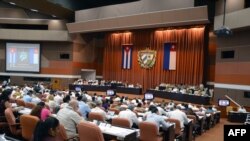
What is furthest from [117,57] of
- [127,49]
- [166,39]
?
[166,39]

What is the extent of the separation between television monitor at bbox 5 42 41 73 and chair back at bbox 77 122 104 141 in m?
22.4

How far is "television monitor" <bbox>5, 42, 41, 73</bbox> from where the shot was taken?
1014 inches

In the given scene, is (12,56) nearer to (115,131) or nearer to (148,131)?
(148,131)

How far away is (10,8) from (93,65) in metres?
9.67

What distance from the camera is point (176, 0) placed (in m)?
18.0

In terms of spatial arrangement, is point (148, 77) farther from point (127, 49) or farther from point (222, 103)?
point (222, 103)

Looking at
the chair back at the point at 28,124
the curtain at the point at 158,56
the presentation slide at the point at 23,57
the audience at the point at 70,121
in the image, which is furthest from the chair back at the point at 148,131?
the presentation slide at the point at 23,57

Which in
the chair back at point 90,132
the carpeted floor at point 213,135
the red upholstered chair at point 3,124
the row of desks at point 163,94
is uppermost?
the chair back at point 90,132

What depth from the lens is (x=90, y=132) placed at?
15.4ft

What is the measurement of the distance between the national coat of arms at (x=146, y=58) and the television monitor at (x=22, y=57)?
32.4 feet

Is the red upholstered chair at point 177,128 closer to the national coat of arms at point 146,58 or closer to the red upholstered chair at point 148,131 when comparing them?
the red upholstered chair at point 148,131

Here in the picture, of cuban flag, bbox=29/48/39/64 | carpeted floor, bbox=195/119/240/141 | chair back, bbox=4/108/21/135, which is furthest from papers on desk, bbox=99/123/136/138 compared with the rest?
cuban flag, bbox=29/48/39/64

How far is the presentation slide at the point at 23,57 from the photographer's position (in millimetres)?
25750

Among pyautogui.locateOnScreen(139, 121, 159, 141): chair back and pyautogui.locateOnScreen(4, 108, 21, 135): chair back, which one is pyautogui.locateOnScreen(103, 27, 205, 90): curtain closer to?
pyautogui.locateOnScreen(139, 121, 159, 141): chair back
